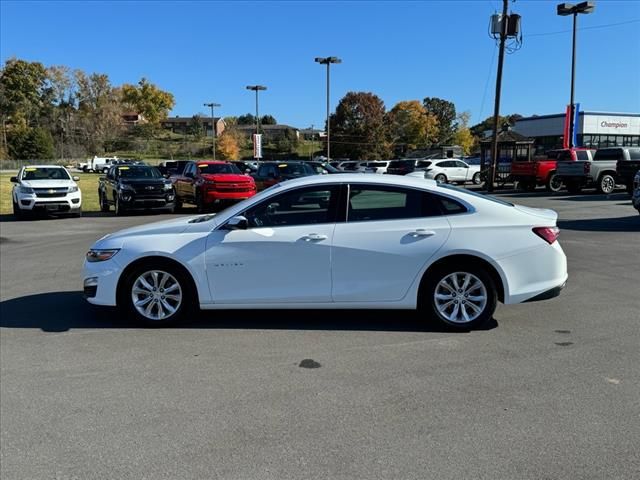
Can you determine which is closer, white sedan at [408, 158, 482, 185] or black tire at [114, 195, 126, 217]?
black tire at [114, 195, 126, 217]

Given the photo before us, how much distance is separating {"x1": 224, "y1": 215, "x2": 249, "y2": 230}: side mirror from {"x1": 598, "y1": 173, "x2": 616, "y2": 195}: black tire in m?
22.7

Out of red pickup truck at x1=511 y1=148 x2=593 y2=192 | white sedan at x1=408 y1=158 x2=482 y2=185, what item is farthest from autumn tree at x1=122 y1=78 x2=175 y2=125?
red pickup truck at x1=511 y1=148 x2=593 y2=192

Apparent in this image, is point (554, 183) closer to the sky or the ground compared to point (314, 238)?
closer to the sky

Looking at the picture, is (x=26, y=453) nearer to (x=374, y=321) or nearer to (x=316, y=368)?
(x=316, y=368)

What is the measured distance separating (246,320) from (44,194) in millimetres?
14203

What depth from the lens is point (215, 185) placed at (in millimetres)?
18641

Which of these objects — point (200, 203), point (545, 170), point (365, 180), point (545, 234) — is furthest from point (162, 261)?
point (545, 170)

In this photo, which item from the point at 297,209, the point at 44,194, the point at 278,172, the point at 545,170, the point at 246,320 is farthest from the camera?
the point at 545,170

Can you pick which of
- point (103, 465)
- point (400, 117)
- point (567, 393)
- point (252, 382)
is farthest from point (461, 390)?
point (400, 117)

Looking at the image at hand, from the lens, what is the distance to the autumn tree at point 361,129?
93.6 m

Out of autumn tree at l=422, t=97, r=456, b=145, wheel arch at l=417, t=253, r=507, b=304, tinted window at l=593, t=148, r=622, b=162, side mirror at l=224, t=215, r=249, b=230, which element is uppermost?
autumn tree at l=422, t=97, r=456, b=145

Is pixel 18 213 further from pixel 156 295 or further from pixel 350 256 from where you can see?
pixel 350 256

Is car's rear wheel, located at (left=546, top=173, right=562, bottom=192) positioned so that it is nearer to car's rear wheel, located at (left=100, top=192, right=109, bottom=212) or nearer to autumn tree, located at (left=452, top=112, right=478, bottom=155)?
car's rear wheel, located at (left=100, top=192, right=109, bottom=212)

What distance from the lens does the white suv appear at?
1767 cm
